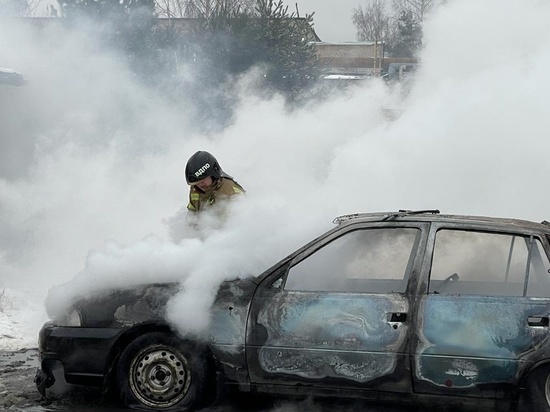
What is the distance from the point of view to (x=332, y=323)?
216 inches

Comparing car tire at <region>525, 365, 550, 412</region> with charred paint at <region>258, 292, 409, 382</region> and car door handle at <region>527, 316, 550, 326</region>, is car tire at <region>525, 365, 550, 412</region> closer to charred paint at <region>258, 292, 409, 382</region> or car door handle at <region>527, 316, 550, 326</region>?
car door handle at <region>527, 316, 550, 326</region>

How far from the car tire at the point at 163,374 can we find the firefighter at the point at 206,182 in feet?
6.74

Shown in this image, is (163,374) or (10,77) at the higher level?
Answer: (10,77)

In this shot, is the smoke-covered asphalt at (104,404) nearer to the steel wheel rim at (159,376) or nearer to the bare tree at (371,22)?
the steel wheel rim at (159,376)

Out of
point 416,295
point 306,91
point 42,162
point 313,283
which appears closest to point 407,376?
point 416,295

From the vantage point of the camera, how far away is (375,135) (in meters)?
13.6

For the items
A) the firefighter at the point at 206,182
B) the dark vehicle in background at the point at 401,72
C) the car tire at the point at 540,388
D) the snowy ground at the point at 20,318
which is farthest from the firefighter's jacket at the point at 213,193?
the dark vehicle in background at the point at 401,72

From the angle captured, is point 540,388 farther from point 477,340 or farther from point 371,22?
point 371,22

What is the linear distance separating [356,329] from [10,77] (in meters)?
12.7

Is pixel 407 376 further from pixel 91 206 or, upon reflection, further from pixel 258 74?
pixel 258 74

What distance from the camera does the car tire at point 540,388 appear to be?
5152 millimetres

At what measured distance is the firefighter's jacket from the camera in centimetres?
761

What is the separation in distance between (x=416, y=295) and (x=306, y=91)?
778 inches

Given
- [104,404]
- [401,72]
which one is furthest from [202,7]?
[104,404]
